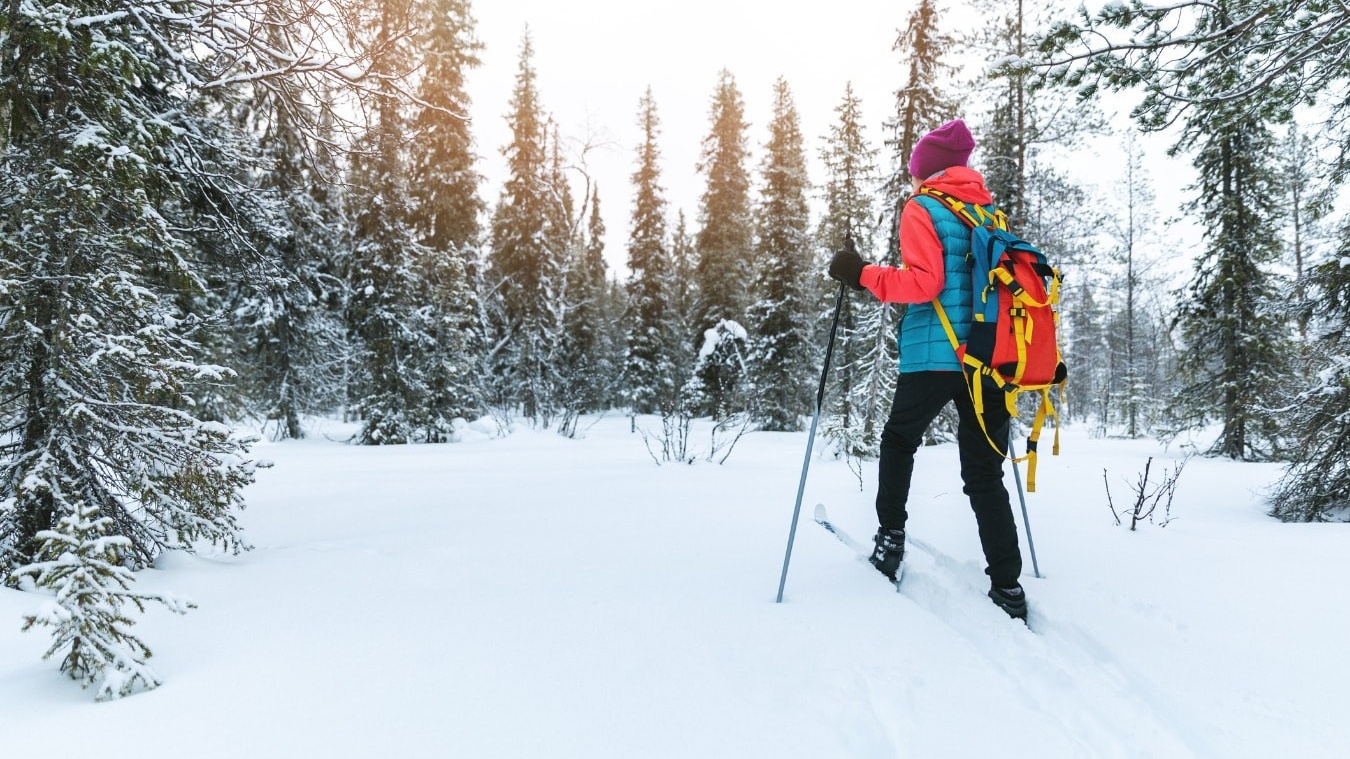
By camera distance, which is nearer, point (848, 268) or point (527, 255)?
point (848, 268)

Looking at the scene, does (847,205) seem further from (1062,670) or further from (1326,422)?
(1062,670)

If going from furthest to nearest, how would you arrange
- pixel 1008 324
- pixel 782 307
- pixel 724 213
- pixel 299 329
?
pixel 724 213
pixel 782 307
pixel 299 329
pixel 1008 324

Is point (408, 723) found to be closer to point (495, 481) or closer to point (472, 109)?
point (495, 481)

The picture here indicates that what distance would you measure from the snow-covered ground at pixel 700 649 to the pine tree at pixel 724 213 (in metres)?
18.7

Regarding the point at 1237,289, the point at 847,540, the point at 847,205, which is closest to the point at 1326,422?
the point at 847,540

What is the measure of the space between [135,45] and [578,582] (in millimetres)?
3655

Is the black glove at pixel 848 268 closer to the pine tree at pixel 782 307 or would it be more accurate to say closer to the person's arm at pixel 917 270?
the person's arm at pixel 917 270

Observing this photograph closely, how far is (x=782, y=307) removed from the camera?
18484 mm

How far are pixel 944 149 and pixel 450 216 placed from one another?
49.7 ft

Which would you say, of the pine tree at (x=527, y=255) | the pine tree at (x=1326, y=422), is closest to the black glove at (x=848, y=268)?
the pine tree at (x=1326, y=422)

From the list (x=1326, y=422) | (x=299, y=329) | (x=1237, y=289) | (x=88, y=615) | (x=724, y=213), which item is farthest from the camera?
(x=724, y=213)

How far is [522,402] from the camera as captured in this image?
73.7ft

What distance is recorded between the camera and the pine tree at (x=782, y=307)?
18484 millimetres

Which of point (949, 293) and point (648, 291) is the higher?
point (648, 291)
